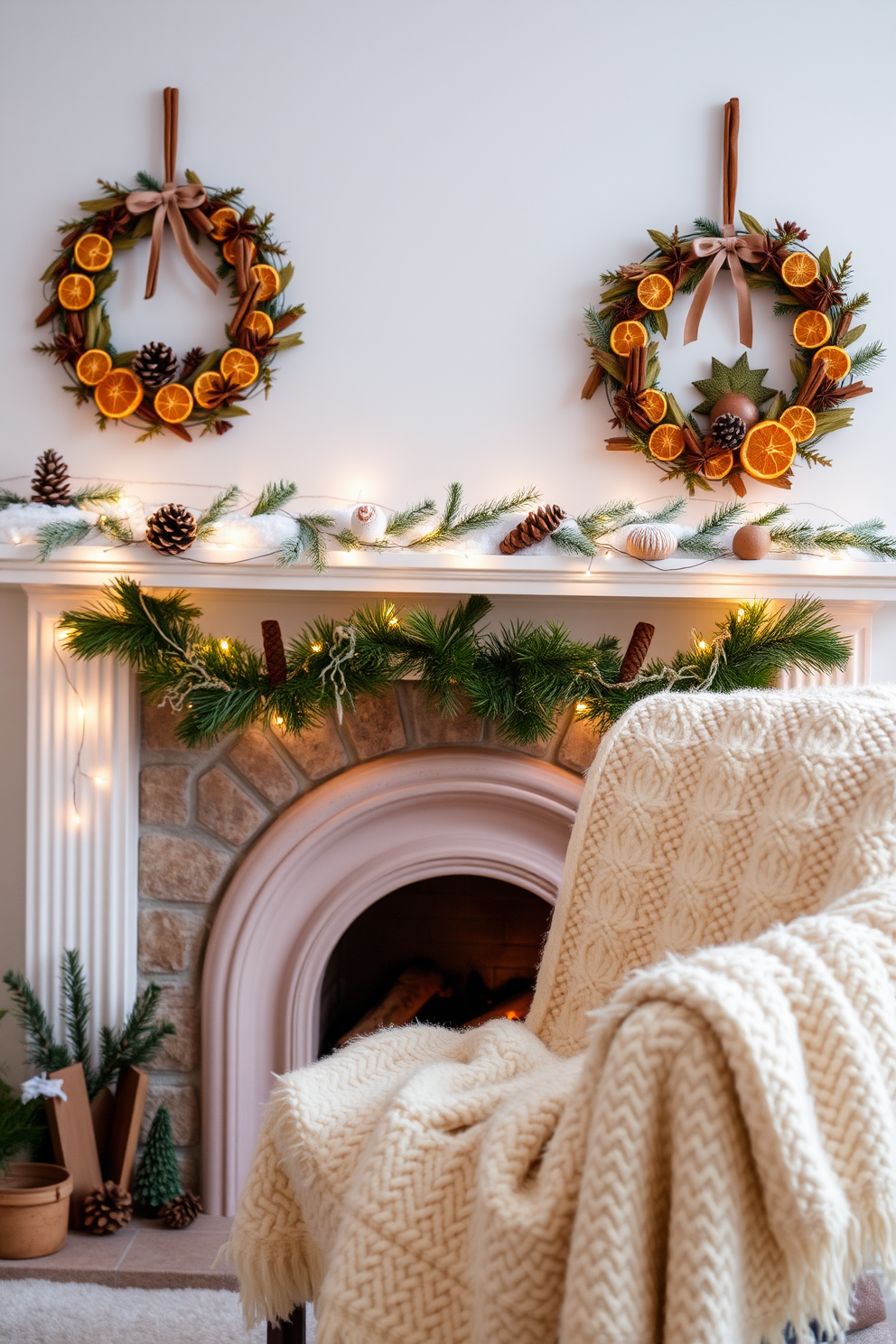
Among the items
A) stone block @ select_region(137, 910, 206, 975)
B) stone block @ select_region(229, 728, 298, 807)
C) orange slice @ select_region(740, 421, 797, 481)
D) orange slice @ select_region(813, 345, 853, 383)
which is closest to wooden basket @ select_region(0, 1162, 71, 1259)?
stone block @ select_region(137, 910, 206, 975)

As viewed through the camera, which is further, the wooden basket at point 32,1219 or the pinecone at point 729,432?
the pinecone at point 729,432

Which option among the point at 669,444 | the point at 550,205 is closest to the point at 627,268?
the point at 550,205

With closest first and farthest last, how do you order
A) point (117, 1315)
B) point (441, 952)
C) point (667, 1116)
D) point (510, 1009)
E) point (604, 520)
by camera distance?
1. point (667, 1116)
2. point (117, 1315)
3. point (604, 520)
4. point (510, 1009)
5. point (441, 952)

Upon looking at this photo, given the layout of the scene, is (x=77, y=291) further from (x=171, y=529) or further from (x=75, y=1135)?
(x=75, y=1135)

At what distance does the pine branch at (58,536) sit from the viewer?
1.59m

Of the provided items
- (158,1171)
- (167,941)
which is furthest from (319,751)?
(158,1171)

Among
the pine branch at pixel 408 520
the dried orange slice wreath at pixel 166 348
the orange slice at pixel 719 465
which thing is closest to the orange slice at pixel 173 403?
the dried orange slice wreath at pixel 166 348

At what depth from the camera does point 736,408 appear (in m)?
1.72

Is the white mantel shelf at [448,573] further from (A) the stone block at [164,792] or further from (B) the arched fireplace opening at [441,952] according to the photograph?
(B) the arched fireplace opening at [441,952]

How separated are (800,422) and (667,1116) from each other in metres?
1.46

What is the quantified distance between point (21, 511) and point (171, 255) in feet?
1.85

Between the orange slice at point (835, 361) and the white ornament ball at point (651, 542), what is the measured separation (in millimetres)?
451

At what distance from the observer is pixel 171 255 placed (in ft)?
5.87

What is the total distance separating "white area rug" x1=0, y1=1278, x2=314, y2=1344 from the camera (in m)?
1.42
